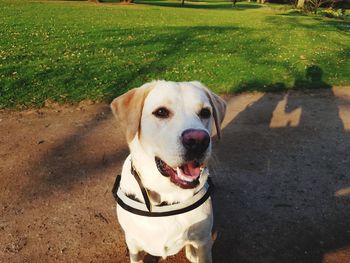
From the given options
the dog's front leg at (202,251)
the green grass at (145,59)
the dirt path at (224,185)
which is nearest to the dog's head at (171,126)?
the dog's front leg at (202,251)

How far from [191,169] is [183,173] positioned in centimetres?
9

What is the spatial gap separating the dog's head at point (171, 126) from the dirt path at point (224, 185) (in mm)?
1604

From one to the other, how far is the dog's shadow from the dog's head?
1693mm

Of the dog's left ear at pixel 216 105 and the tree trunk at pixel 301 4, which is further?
the tree trunk at pixel 301 4

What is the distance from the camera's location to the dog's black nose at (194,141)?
10.3 ft

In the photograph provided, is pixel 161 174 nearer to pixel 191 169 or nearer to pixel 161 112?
pixel 191 169

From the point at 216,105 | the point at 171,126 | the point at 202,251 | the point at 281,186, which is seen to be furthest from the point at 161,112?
the point at 281,186

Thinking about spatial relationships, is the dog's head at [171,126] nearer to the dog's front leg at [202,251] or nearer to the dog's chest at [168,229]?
the dog's chest at [168,229]

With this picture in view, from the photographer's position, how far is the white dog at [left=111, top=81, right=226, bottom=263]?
3.46 metres

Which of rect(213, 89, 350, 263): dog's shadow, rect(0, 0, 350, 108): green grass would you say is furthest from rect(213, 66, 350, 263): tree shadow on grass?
rect(0, 0, 350, 108): green grass

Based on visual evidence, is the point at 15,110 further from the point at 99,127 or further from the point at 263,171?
the point at 263,171

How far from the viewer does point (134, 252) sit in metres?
4.14

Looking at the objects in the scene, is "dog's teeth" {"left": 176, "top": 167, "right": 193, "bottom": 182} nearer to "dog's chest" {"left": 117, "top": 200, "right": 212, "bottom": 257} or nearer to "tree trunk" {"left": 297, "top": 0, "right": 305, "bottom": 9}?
"dog's chest" {"left": 117, "top": 200, "right": 212, "bottom": 257}

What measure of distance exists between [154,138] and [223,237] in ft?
6.77
